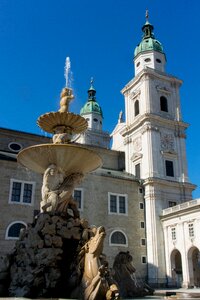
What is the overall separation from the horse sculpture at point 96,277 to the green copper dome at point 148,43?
33.5m

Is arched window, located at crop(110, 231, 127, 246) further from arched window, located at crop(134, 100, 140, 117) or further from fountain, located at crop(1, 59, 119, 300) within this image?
fountain, located at crop(1, 59, 119, 300)

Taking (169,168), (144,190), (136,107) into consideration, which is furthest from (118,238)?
(136,107)

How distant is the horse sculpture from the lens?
8.52 meters

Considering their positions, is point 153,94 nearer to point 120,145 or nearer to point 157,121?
point 157,121

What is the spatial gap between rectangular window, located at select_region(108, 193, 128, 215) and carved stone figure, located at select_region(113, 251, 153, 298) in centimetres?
1615

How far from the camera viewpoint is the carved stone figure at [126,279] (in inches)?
501

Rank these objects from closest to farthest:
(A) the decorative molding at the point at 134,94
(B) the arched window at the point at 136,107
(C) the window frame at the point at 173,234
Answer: (C) the window frame at the point at 173,234
(A) the decorative molding at the point at 134,94
(B) the arched window at the point at 136,107

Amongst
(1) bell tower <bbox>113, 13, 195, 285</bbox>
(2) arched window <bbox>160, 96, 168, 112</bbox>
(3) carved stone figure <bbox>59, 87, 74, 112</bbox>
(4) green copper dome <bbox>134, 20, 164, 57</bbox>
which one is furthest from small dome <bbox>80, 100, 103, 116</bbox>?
(3) carved stone figure <bbox>59, 87, 74, 112</bbox>

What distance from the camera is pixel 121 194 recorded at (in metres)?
30.9

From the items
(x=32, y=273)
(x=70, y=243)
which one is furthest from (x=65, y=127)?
(x=32, y=273)

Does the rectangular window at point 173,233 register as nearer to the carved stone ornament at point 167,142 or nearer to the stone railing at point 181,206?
the stone railing at point 181,206

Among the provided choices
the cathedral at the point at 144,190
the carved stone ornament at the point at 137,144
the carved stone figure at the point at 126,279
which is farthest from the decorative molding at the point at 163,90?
the carved stone figure at the point at 126,279

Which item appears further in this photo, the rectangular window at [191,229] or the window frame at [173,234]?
the window frame at [173,234]

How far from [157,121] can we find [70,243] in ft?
84.2
